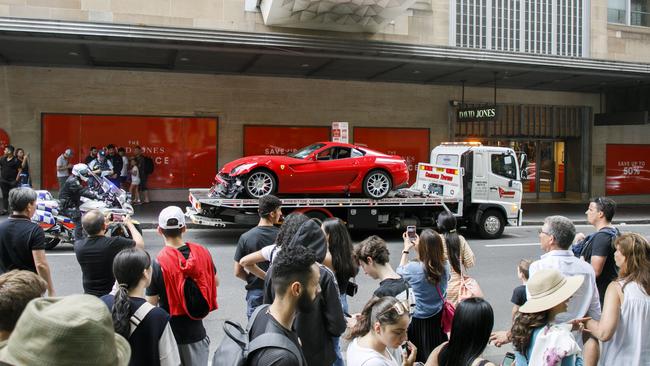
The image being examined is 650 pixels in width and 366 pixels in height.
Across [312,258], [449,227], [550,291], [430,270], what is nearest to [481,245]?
[449,227]

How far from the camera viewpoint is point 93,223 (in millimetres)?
4707

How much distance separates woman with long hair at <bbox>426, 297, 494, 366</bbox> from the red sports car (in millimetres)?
10090

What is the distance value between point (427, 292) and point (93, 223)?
2750 millimetres

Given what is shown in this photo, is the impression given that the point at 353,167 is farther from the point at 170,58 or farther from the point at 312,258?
the point at 312,258

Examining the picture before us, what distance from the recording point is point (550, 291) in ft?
11.6

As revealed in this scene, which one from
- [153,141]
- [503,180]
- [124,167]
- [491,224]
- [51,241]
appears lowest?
[51,241]

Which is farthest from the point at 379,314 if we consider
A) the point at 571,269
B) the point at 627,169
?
the point at 627,169

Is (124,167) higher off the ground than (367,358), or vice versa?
(124,167)

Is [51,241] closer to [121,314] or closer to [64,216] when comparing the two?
[64,216]

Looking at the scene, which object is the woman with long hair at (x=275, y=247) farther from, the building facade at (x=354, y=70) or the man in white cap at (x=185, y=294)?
the building facade at (x=354, y=70)

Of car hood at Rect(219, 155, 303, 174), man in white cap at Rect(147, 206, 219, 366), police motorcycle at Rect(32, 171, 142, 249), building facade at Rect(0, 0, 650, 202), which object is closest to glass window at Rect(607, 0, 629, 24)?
building facade at Rect(0, 0, 650, 202)

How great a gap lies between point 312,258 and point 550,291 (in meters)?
1.52

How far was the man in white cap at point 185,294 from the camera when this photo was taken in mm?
4195

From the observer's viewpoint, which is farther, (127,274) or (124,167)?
(124,167)
